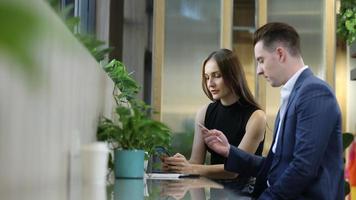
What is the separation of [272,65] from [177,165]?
84cm

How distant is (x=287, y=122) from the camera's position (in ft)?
5.72

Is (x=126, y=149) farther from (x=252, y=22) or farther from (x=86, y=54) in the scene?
(x=252, y=22)

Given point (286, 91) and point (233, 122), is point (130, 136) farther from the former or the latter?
point (233, 122)

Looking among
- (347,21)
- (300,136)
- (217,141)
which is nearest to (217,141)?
(217,141)

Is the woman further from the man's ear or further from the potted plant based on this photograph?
the potted plant

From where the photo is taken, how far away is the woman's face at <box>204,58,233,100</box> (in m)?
2.53

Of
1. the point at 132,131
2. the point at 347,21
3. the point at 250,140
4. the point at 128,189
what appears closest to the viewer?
the point at 128,189

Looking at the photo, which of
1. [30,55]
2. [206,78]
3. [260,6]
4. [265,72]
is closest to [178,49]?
[260,6]

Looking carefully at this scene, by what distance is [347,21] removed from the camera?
5.22 metres

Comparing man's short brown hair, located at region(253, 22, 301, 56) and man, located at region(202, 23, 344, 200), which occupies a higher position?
man's short brown hair, located at region(253, 22, 301, 56)

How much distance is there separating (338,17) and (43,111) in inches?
197

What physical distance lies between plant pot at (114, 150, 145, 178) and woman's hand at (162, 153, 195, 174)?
3.24ft

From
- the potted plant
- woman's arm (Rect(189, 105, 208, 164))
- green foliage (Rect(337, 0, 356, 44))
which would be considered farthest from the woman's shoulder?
green foliage (Rect(337, 0, 356, 44))

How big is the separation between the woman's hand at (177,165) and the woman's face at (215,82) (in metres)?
0.34
